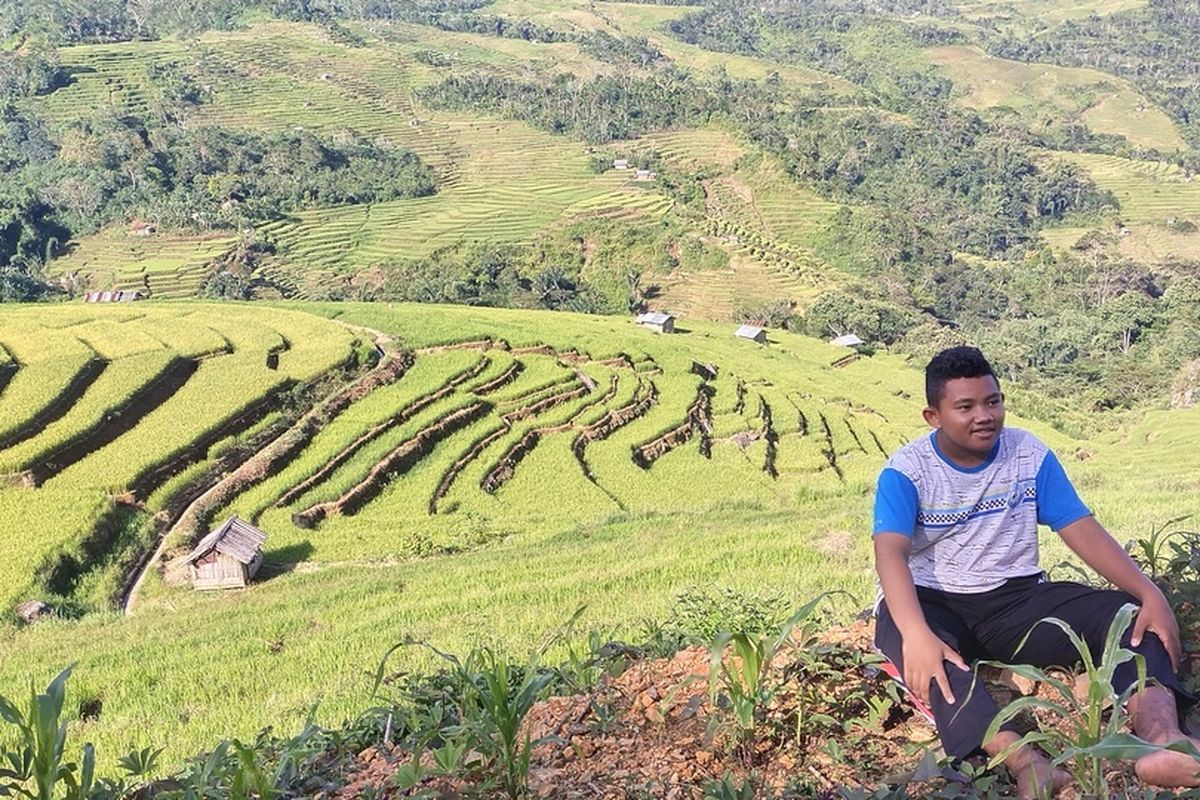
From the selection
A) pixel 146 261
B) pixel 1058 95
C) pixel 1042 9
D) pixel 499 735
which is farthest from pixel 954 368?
pixel 1042 9

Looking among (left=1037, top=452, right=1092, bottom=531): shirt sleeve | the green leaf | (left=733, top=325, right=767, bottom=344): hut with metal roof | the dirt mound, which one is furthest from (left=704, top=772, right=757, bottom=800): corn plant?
(left=733, top=325, right=767, bottom=344): hut with metal roof

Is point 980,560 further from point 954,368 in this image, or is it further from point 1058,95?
point 1058,95

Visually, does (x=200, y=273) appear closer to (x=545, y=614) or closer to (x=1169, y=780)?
(x=545, y=614)

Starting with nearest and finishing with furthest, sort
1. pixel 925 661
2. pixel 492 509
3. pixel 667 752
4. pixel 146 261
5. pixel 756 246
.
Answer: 1. pixel 925 661
2. pixel 667 752
3. pixel 492 509
4. pixel 146 261
5. pixel 756 246

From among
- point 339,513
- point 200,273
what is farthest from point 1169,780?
point 200,273

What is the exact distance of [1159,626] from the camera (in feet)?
8.48

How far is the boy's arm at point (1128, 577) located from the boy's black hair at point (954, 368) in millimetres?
653

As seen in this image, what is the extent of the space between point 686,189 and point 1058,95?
72.8 meters

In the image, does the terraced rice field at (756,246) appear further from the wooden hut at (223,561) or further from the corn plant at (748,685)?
the corn plant at (748,685)

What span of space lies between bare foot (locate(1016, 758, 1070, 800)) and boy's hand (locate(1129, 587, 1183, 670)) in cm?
60

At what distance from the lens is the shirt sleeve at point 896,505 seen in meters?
2.82

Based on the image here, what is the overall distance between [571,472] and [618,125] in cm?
7196

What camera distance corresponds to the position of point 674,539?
32.1ft

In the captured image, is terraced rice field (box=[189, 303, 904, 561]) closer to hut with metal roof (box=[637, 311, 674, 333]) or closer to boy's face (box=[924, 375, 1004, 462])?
hut with metal roof (box=[637, 311, 674, 333])
